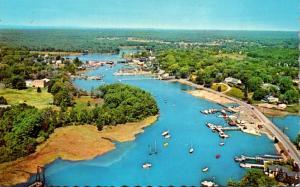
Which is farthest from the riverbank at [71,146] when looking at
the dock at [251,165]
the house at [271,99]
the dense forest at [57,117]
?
the house at [271,99]

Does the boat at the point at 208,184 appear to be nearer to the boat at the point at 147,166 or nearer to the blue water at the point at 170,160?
the blue water at the point at 170,160

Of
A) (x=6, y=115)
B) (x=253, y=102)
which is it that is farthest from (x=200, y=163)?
(x=253, y=102)

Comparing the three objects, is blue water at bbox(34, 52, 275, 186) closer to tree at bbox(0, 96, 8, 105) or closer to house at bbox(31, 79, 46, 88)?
tree at bbox(0, 96, 8, 105)

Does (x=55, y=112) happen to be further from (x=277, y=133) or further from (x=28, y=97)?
(x=277, y=133)

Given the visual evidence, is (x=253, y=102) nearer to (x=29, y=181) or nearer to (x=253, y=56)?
(x=29, y=181)

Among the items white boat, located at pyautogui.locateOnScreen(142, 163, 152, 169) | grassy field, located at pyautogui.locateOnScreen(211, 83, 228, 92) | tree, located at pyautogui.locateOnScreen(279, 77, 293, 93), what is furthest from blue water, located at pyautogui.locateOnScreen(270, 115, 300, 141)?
grassy field, located at pyautogui.locateOnScreen(211, 83, 228, 92)

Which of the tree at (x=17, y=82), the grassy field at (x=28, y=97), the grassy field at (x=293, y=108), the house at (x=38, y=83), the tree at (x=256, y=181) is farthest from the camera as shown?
the house at (x=38, y=83)
